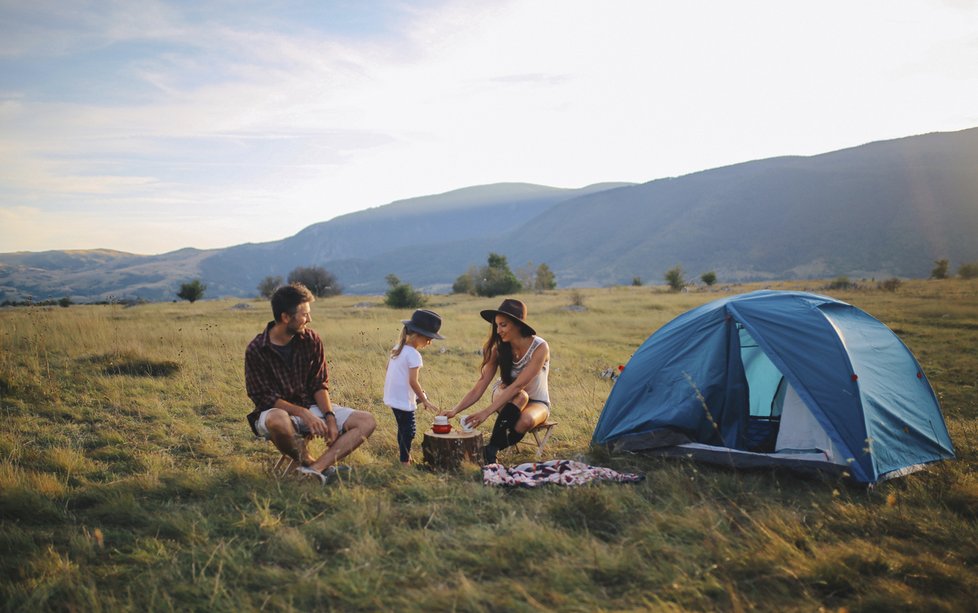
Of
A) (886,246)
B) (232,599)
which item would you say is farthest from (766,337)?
(886,246)

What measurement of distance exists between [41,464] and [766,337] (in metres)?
7.29

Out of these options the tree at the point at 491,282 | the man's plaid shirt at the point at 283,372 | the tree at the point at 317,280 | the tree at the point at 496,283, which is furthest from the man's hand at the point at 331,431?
the tree at the point at 317,280

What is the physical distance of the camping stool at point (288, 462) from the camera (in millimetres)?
5113

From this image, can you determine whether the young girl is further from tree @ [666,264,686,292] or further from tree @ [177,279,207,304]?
tree @ [177,279,207,304]

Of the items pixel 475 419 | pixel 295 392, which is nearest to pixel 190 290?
pixel 295 392

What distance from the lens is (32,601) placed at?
318 centimetres

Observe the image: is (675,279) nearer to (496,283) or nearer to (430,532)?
(496,283)

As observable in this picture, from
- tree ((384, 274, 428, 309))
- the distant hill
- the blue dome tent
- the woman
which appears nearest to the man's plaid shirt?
the woman

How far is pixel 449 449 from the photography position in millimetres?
5516

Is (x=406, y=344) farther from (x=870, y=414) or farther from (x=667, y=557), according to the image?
(x=870, y=414)

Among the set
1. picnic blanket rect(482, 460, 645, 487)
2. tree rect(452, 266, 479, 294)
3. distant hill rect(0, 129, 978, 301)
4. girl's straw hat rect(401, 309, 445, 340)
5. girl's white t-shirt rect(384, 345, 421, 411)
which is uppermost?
distant hill rect(0, 129, 978, 301)

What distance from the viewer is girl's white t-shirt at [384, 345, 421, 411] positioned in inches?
226

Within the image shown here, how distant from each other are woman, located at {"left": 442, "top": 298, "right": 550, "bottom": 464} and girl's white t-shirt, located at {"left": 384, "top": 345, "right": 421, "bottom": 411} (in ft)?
Answer: 1.62

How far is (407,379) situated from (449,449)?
2.75 ft
